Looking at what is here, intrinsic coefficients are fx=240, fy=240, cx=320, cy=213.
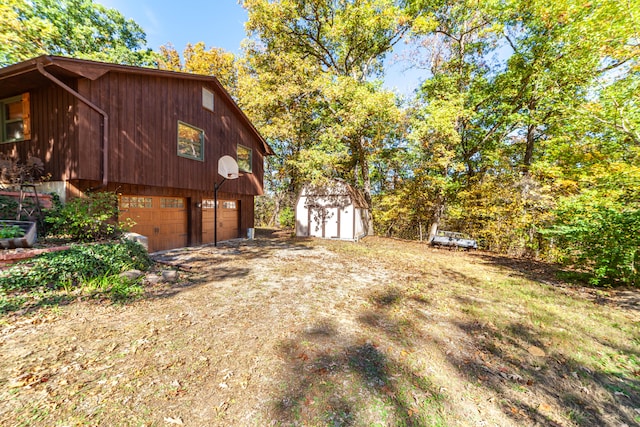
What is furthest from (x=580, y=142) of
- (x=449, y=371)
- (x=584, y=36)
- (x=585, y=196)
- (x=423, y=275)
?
(x=449, y=371)

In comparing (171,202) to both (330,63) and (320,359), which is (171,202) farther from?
(330,63)

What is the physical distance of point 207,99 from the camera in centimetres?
1077

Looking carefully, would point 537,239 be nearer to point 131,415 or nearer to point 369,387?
point 369,387

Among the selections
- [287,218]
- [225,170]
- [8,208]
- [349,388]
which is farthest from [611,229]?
[287,218]

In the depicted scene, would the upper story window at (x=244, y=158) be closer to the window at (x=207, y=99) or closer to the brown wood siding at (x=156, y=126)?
the brown wood siding at (x=156, y=126)

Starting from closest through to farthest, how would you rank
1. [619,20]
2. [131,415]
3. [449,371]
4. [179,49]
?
1. [131,415]
2. [449,371]
3. [619,20]
4. [179,49]

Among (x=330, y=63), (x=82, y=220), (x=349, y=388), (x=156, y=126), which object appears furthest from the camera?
(x=330, y=63)

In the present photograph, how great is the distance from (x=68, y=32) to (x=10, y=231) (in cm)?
1792

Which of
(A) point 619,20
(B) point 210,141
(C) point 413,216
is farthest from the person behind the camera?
(C) point 413,216

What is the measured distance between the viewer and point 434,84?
1500 cm

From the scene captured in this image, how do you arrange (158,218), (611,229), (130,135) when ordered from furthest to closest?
(158,218), (130,135), (611,229)

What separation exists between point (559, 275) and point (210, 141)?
1393 cm

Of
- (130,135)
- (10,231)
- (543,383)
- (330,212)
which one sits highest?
(130,135)

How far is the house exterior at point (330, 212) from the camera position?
46.7 feet
